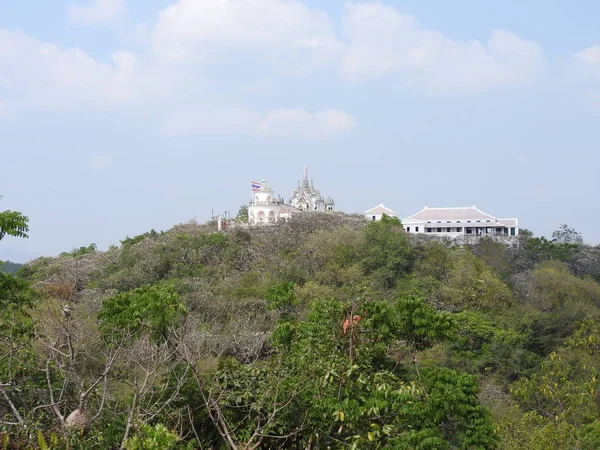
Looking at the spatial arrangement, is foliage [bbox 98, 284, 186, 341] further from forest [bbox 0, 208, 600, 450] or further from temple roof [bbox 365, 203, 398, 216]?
temple roof [bbox 365, 203, 398, 216]

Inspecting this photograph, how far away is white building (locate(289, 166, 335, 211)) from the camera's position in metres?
48.2

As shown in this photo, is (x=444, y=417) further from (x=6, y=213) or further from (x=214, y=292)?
(x=214, y=292)

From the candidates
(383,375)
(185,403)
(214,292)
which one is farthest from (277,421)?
(214,292)

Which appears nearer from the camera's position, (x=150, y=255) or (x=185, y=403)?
(x=185, y=403)

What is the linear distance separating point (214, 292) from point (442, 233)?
2257 cm

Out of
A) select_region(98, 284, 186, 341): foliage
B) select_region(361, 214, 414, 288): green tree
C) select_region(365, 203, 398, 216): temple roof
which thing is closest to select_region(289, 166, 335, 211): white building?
select_region(365, 203, 398, 216): temple roof

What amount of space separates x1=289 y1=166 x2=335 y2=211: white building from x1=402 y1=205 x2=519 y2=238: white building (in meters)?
7.75

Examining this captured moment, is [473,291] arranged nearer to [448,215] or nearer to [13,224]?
[13,224]

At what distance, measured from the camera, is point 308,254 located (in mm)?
25656

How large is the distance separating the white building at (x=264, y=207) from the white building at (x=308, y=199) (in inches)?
313

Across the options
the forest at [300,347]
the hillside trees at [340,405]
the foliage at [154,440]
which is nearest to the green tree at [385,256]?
the forest at [300,347]

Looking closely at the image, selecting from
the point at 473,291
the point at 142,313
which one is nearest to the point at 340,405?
the point at 142,313

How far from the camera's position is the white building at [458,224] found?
42422 millimetres

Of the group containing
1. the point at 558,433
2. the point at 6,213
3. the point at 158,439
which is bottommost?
the point at 558,433
